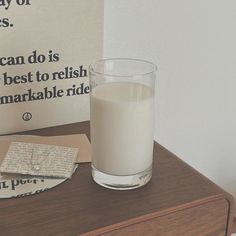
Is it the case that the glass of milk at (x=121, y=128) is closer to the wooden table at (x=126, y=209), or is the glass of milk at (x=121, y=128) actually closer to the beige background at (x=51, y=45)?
the wooden table at (x=126, y=209)

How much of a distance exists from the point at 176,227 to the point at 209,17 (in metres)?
0.50

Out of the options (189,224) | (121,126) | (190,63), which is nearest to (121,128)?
(121,126)

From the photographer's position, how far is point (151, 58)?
85 cm

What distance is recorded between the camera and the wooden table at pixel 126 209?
0.49 metres

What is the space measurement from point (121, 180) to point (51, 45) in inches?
10.2

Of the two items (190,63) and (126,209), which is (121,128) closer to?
(126,209)

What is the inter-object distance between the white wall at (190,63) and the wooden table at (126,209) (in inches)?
11.9

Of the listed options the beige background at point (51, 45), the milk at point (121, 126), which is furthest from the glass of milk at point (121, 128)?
the beige background at point (51, 45)

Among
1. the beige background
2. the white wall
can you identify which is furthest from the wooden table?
the white wall

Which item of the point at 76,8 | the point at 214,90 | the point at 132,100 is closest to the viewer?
the point at 132,100

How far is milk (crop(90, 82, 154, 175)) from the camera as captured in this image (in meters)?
0.53

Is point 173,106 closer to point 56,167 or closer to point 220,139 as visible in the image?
point 220,139

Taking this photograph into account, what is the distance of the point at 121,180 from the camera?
56 centimetres

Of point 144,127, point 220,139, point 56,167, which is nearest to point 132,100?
point 144,127
